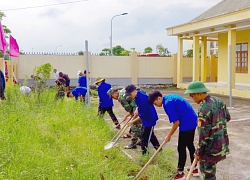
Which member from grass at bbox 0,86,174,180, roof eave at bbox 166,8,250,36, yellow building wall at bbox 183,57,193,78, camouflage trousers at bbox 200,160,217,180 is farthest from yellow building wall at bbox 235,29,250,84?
camouflage trousers at bbox 200,160,217,180

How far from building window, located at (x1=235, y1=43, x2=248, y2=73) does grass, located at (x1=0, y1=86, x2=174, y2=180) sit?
1099cm

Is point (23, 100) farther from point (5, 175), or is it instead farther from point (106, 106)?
point (5, 175)

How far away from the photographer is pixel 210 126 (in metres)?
3.15

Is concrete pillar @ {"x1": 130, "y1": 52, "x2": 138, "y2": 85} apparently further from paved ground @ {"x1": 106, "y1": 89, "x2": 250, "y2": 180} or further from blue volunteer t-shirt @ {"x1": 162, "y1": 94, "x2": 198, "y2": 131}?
blue volunteer t-shirt @ {"x1": 162, "y1": 94, "x2": 198, "y2": 131}

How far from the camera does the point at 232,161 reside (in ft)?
16.1

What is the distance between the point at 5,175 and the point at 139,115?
2.31m

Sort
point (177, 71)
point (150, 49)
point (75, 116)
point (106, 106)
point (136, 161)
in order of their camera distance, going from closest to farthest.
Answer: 1. point (136, 161)
2. point (75, 116)
3. point (106, 106)
4. point (177, 71)
5. point (150, 49)

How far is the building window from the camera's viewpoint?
15.5 m

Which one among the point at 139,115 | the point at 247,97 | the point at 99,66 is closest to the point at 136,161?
the point at 139,115

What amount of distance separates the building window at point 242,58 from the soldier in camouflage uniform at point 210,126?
1323 centimetres

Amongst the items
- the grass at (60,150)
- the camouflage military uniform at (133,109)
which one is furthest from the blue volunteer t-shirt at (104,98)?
the camouflage military uniform at (133,109)

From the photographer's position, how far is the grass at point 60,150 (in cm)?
355

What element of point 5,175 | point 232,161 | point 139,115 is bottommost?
point 232,161

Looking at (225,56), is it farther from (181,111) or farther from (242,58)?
(181,111)
